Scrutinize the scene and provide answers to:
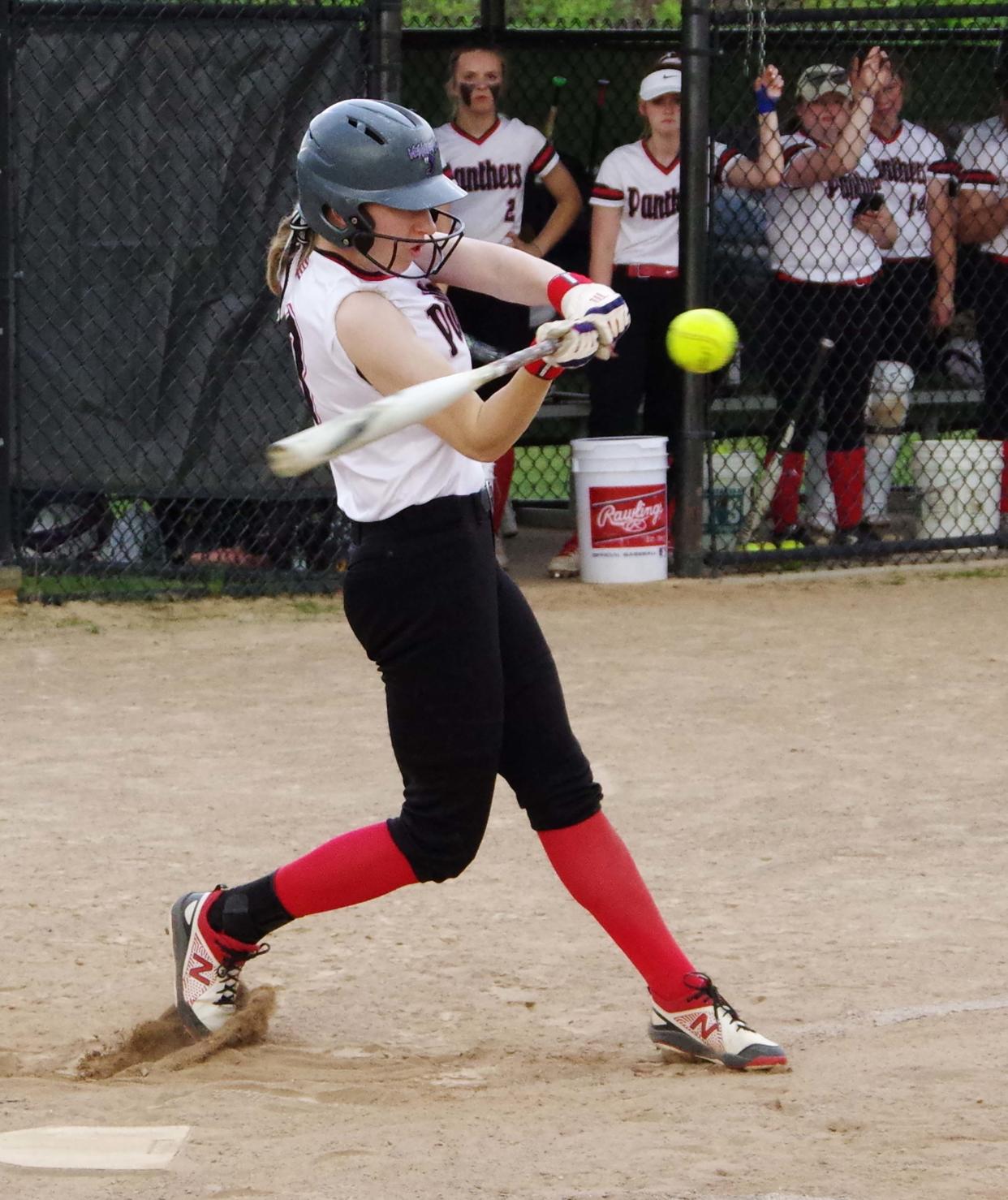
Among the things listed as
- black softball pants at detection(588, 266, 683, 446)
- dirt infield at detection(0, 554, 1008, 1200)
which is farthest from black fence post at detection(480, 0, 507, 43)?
dirt infield at detection(0, 554, 1008, 1200)

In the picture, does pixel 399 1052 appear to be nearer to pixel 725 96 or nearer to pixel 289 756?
pixel 289 756

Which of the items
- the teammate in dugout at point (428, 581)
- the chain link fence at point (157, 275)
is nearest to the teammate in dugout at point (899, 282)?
the chain link fence at point (157, 275)

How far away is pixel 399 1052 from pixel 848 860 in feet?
4.89

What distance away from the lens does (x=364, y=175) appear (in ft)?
10.2

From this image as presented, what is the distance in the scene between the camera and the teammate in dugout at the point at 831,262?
8.02 metres

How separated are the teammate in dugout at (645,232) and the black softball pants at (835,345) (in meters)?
0.51

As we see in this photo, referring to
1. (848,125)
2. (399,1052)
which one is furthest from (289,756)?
(848,125)

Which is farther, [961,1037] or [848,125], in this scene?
[848,125]

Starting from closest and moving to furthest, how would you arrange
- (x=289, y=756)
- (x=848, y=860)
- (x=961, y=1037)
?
1. (x=961, y=1037)
2. (x=848, y=860)
3. (x=289, y=756)

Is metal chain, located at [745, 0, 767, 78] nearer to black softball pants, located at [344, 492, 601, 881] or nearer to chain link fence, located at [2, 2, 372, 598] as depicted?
chain link fence, located at [2, 2, 372, 598]

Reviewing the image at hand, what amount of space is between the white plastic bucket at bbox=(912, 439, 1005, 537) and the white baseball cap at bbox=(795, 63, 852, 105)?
1.74m

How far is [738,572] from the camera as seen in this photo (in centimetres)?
855

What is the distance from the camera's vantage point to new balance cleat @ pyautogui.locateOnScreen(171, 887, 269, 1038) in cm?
364

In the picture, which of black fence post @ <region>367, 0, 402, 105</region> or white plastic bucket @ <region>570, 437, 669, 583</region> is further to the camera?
white plastic bucket @ <region>570, 437, 669, 583</region>
